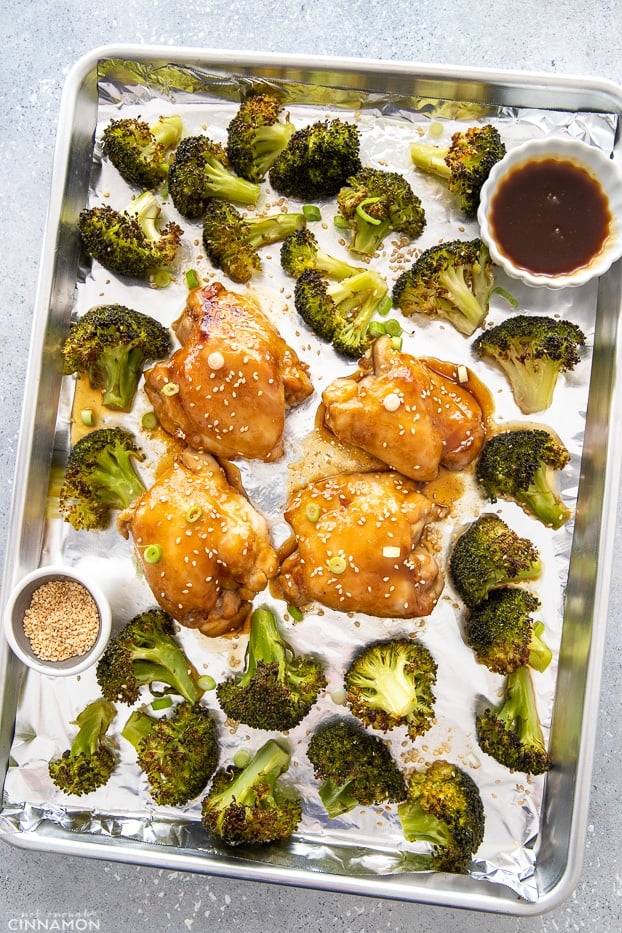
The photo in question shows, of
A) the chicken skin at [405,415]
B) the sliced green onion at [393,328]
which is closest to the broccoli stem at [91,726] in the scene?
the chicken skin at [405,415]

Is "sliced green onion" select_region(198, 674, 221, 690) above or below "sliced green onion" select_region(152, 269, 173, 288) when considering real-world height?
below

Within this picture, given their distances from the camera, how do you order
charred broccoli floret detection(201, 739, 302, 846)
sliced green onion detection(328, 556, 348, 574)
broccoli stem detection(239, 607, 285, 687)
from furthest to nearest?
broccoli stem detection(239, 607, 285, 687)
charred broccoli floret detection(201, 739, 302, 846)
sliced green onion detection(328, 556, 348, 574)

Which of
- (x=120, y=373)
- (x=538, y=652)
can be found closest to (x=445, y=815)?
(x=538, y=652)

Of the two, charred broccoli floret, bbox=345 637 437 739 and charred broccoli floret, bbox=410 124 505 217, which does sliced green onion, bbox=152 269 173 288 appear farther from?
charred broccoli floret, bbox=345 637 437 739

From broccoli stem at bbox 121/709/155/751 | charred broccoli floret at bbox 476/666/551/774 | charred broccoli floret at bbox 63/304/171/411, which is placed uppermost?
charred broccoli floret at bbox 63/304/171/411

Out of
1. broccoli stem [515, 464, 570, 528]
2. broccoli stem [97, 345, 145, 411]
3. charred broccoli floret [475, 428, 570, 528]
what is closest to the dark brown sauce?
charred broccoli floret [475, 428, 570, 528]

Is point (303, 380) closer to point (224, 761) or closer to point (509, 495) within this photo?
point (509, 495)

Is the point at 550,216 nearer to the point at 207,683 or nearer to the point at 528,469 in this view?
the point at 528,469

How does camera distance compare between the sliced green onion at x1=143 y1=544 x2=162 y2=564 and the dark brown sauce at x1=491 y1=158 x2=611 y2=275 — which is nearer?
the sliced green onion at x1=143 y1=544 x2=162 y2=564
